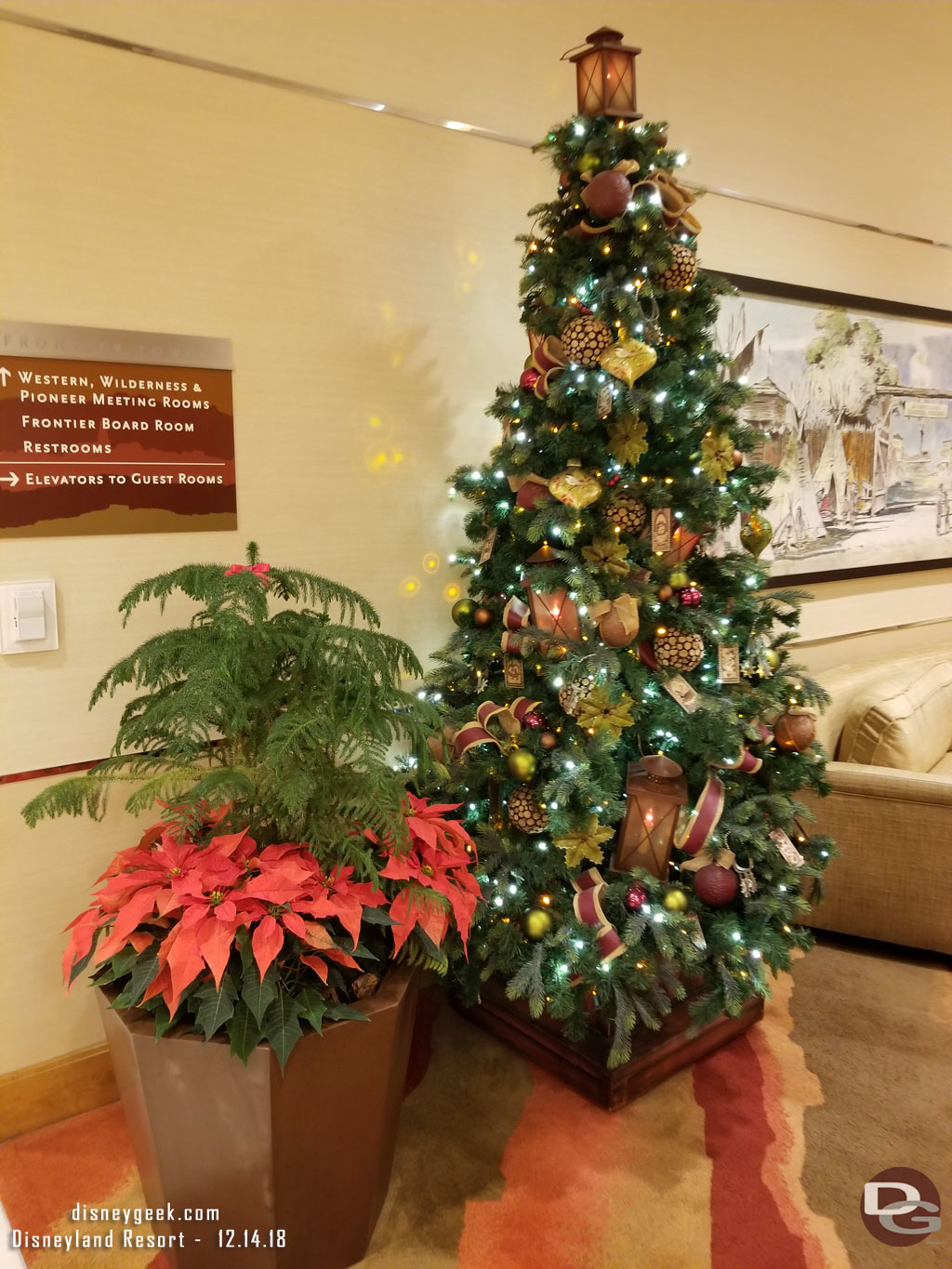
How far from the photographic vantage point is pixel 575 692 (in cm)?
195

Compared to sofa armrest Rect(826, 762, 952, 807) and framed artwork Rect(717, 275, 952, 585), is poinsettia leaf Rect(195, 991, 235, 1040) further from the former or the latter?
framed artwork Rect(717, 275, 952, 585)

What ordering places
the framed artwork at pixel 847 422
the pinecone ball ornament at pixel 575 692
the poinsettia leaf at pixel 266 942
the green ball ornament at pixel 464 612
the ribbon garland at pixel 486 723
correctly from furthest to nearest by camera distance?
1. the framed artwork at pixel 847 422
2. the green ball ornament at pixel 464 612
3. the ribbon garland at pixel 486 723
4. the pinecone ball ornament at pixel 575 692
5. the poinsettia leaf at pixel 266 942

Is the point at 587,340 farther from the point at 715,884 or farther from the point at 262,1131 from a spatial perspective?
the point at 262,1131

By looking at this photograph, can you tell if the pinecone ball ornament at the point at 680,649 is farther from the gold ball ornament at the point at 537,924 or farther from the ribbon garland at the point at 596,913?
the gold ball ornament at the point at 537,924

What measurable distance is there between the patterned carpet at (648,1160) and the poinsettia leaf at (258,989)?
48 cm

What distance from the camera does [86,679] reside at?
1.99m

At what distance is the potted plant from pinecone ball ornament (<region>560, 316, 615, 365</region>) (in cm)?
78

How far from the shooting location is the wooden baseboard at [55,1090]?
1970 mm

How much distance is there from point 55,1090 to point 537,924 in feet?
3.75

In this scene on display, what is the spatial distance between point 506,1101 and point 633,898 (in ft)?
1.90

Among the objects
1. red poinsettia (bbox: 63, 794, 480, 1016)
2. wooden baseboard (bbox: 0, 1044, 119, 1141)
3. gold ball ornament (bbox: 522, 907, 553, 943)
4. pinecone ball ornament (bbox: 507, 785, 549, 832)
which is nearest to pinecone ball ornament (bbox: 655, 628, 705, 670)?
pinecone ball ornament (bbox: 507, 785, 549, 832)

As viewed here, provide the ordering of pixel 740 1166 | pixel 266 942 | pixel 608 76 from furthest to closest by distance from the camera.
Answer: pixel 608 76
pixel 740 1166
pixel 266 942

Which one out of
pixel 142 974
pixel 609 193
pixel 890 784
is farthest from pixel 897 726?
pixel 142 974

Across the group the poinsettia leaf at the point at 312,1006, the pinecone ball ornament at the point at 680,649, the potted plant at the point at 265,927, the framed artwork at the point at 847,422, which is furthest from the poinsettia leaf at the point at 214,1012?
the framed artwork at the point at 847,422
